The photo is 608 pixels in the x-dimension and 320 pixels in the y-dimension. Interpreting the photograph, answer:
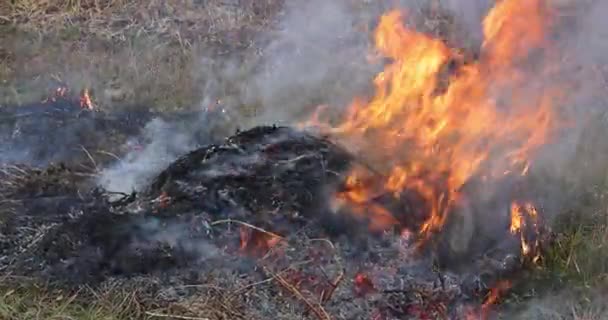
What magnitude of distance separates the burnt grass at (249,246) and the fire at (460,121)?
168 mm

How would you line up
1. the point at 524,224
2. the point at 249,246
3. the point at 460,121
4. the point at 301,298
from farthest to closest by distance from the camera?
the point at 460,121 → the point at 524,224 → the point at 249,246 → the point at 301,298

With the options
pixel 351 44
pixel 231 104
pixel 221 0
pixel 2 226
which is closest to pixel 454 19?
pixel 351 44

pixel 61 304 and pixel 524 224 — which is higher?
pixel 524 224

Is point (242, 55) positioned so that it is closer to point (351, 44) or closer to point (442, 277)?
point (351, 44)

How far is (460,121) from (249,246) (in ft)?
4.46

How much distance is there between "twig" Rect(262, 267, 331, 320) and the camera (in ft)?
11.1

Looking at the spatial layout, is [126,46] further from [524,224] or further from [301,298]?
[524,224]

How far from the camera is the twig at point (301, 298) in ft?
11.1

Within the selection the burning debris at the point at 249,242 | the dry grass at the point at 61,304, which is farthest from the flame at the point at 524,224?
the dry grass at the point at 61,304

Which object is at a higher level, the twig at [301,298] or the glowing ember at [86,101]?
the twig at [301,298]

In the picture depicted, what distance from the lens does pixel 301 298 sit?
3.43 m

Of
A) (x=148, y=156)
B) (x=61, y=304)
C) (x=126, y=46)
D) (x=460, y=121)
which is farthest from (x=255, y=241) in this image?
(x=126, y=46)

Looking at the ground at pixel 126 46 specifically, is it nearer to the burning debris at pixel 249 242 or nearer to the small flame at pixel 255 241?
the burning debris at pixel 249 242

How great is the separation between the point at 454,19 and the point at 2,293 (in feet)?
12.3
